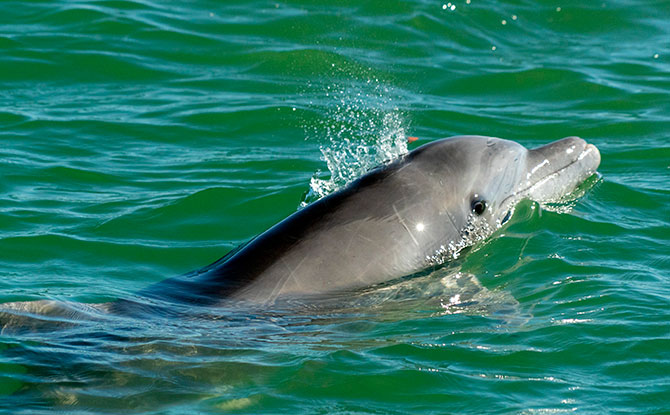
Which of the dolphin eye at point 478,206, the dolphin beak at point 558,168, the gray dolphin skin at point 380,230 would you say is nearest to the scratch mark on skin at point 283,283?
the gray dolphin skin at point 380,230

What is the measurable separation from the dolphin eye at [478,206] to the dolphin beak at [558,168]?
889 millimetres

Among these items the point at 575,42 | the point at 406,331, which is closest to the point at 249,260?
the point at 406,331

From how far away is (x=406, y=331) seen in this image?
7.95 metres

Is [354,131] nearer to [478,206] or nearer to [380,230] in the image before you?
[478,206]

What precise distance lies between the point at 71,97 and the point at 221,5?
5.05 m

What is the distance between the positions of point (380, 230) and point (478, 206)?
1262 mm

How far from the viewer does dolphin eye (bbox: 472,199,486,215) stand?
31.2 ft

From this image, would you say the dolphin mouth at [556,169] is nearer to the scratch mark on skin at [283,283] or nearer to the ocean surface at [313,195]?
the ocean surface at [313,195]

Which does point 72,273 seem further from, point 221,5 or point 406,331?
point 221,5

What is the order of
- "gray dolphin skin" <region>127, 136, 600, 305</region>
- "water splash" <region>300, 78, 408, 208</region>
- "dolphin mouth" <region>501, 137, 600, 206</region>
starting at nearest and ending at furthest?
"gray dolphin skin" <region>127, 136, 600, 305</region> < "dolphin mouth" <region>501, 137, 600, 206</region> < "water splash" <region>300, 78, 408, 208</region>

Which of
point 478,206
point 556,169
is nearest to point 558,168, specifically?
point 556,169

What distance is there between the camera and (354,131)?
46.3ft

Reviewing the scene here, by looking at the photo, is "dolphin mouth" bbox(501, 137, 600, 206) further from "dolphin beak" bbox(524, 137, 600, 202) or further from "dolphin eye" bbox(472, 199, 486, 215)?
"dolphin eye" bbox(472, 199, 486, 215)

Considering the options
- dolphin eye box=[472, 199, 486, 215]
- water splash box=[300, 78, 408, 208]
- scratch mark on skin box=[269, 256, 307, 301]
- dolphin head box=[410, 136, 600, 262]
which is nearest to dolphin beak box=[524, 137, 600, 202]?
dolphin head box=[410, 136, 600, 262]
